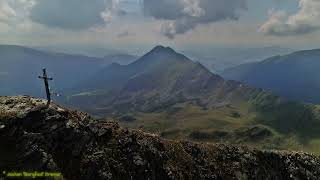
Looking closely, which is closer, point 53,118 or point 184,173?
point 53,118

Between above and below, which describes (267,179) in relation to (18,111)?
below

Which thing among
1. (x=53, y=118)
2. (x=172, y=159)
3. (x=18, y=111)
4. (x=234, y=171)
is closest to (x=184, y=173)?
(x=172, y=159)

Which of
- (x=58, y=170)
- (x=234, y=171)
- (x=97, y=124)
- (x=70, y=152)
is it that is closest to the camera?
(x=58, y=170)

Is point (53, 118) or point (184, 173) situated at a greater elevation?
point (53, 118)

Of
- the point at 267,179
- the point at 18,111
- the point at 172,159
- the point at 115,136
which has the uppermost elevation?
the point at 18,111

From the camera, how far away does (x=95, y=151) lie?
66000 mm

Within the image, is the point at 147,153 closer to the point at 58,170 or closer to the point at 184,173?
the point at 184,173

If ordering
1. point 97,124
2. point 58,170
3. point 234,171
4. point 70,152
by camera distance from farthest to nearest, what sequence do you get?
point 234,171
point 97,124
point 70,152
point 58,170

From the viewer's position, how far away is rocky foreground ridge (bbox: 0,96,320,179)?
60438 millimetres

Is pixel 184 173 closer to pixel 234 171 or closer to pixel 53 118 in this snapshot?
pixel 234 171

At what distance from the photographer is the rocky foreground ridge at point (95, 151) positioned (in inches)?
2379

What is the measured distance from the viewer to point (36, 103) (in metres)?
67.8

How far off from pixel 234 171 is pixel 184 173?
10478 millimetres

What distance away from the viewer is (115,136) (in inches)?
2746
